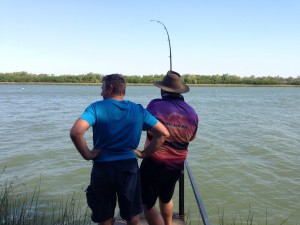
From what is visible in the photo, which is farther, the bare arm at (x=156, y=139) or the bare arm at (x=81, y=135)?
the bare arm at (x=156, y=139)

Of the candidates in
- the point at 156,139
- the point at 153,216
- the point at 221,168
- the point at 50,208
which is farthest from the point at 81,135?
the point at 221,168

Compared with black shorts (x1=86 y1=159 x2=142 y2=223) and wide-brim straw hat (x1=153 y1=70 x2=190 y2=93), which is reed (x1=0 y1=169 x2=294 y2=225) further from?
wide-brim straw hat (x1=153 y1=70 x2=190 y2=93)

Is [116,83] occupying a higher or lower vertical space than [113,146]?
higher

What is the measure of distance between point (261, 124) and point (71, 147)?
12.8 m

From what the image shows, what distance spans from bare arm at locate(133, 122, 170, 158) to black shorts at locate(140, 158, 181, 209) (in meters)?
0.24

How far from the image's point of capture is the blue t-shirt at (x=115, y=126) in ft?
9.98

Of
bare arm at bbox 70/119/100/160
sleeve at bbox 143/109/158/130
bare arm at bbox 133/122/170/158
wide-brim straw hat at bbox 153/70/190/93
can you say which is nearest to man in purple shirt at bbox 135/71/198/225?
wide-brim straw hat at bbox 153/70/190/93

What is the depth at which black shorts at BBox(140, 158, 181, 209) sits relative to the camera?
11.9 feet

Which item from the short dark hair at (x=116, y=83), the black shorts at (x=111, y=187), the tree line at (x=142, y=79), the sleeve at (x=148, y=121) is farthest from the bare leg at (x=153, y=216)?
the tree line at (x=142, y=79)

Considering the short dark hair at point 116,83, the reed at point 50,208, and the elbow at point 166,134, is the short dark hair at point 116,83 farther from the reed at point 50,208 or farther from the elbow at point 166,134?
the reed at point 50,208

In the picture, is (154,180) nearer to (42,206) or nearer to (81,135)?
(81,135)

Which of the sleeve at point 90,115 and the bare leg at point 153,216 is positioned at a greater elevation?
the sleeve at point 90,115

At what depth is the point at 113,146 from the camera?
10.2 feet

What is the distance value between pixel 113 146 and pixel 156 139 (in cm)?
46
